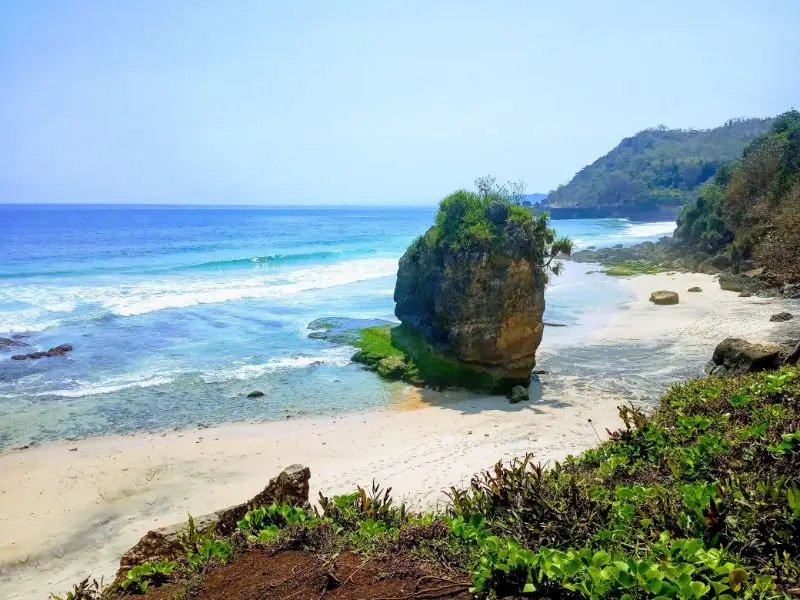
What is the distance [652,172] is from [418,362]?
417 ft

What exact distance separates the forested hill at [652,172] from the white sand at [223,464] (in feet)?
338

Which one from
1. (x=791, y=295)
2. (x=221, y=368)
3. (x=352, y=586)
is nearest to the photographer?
(x=352, y=586)

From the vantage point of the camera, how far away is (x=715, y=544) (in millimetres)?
4031

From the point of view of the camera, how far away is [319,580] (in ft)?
14.5

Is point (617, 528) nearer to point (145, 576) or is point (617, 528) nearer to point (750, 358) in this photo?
point (145, 576)

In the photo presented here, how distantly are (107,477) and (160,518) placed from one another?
2775 mm

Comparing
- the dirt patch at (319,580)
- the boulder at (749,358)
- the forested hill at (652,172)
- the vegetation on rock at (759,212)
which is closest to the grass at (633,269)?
the vegetation on rock at (759,212)

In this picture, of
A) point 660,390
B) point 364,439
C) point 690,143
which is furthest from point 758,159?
point 690,143

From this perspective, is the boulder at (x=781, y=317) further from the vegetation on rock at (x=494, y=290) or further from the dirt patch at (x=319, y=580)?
the dirt patch at (x=319, y=580)

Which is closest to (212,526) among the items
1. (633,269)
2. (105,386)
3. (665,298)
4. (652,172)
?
(105,386)

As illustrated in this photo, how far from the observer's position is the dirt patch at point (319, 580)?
13.5ft

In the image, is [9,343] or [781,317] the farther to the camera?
[9,343]

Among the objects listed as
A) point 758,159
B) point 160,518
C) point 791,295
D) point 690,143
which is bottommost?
point 160,518

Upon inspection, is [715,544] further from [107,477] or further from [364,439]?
[107,477]
